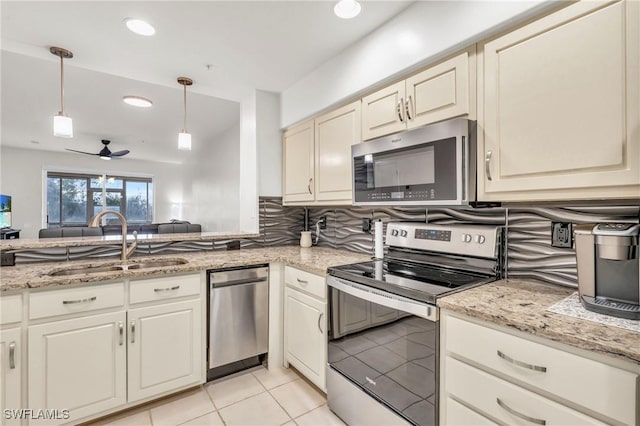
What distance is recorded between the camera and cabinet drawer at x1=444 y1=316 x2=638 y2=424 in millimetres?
790

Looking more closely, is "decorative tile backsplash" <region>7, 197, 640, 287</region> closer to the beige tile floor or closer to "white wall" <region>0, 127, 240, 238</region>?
the beige tile floor

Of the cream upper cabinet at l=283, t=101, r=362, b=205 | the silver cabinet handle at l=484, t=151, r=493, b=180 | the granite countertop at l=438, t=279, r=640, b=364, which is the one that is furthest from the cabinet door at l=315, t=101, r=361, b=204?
the granite countertop at l=438, t=279, r=640, b=364

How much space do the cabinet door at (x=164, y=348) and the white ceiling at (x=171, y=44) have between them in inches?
66.4

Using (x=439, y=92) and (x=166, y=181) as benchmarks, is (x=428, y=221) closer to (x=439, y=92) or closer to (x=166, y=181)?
(x=439, y=92)

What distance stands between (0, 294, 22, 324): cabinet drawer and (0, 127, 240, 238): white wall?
3.56 m

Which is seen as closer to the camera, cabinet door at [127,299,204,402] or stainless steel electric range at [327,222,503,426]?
stainless steel electric range at [327,222,503,426]

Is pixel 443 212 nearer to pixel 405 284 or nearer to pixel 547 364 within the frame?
pixel 405 284

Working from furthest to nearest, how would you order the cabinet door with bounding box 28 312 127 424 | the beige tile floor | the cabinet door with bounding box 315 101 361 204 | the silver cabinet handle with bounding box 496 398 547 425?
1. the cabinet door with bounding box 315 101 361 204
2. the beige tile floor
3. the cabinet door with bounding box 28 312 127 424
4. the silver cabinet handle with bounding box 496 398 547 425

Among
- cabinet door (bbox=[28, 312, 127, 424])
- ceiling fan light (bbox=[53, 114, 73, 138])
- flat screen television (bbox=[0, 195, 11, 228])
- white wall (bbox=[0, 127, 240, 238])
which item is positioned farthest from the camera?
flat screen television (bbox=[0, 195, 11, 228])

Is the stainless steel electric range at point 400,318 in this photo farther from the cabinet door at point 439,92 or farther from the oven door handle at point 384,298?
the cabinet door at point 439,92

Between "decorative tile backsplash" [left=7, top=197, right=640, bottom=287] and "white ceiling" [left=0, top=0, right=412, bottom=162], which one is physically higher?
"white ceiling" [left=0, top=0, right=412, bottom=162]

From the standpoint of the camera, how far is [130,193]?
8141 millimetres

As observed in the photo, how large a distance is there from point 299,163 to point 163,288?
1.41m

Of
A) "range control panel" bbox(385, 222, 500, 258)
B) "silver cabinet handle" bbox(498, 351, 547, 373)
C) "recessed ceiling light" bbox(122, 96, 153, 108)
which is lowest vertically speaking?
"silver cabinet handle" bbox(498, 351, 547, 373)
